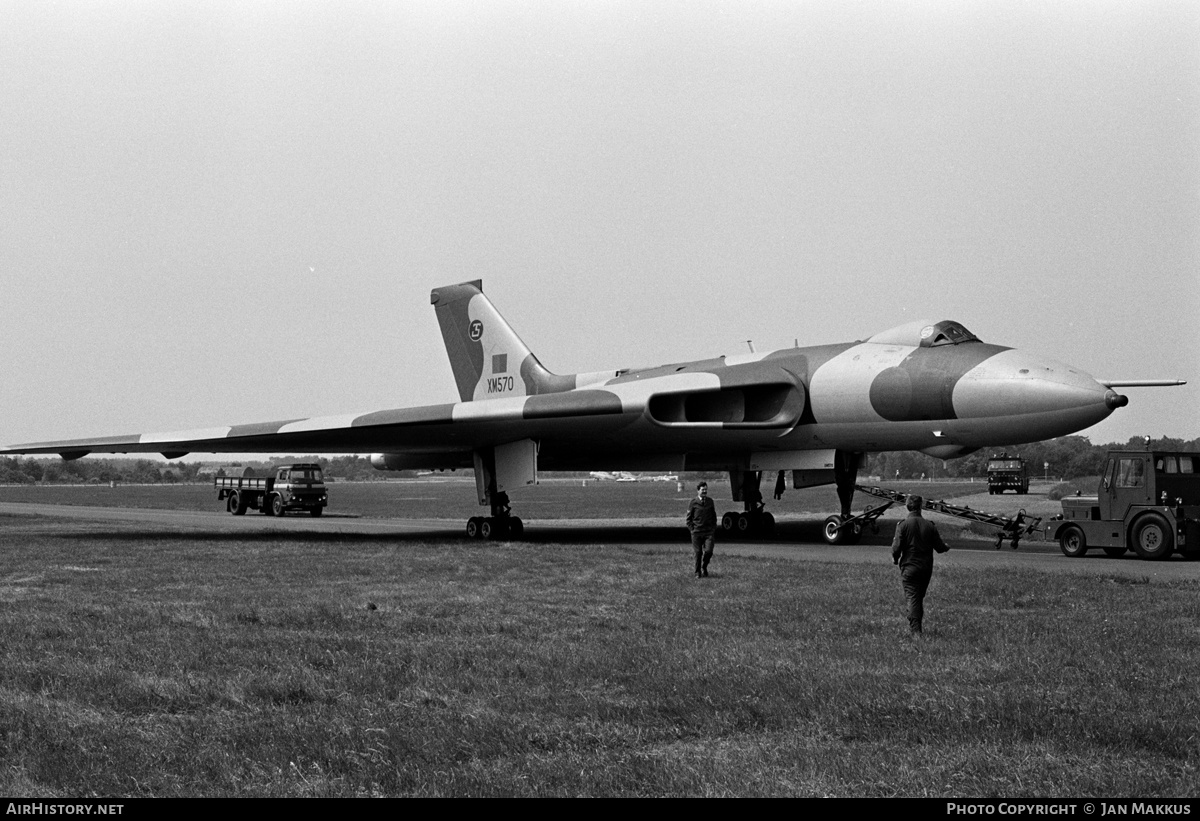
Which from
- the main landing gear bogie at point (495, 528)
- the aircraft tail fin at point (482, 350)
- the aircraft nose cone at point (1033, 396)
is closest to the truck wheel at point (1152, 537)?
the aircraft nose cone at point (1033, 396)

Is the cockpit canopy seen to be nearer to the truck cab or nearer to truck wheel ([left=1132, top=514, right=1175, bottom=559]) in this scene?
truck wheel ([left=1132, top=514, right=1175, bottom=559])

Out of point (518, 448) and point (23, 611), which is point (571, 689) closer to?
point (23, 611)

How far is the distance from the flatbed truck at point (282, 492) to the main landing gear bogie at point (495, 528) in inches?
546

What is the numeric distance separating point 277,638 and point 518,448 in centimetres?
1185

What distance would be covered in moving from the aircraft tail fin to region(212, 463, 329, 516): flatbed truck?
30.6 feet

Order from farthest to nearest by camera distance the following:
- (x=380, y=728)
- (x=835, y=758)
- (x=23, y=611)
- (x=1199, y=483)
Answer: (x=1199, y=483)
(x=23, y=611)
(x=380, y=728)
(x=835, y=758)

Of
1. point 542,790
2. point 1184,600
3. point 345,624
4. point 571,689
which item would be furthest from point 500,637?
point 1184,600

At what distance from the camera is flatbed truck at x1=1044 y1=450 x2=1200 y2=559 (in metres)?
14.4

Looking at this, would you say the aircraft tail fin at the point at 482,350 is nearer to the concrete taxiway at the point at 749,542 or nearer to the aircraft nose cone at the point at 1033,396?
the concrete taxiway at the point at 749,542

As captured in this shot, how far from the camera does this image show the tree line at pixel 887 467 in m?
55.9

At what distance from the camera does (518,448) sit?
64.2 ft

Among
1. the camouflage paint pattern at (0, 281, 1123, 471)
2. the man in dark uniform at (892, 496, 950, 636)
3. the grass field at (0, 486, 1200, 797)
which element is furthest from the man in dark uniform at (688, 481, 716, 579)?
the camouflage paint pattern at (0, 281, 1123, 471)

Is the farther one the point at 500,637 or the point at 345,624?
the point at 345,624

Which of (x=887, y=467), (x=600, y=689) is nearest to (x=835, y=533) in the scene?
(x=600, y=689)
